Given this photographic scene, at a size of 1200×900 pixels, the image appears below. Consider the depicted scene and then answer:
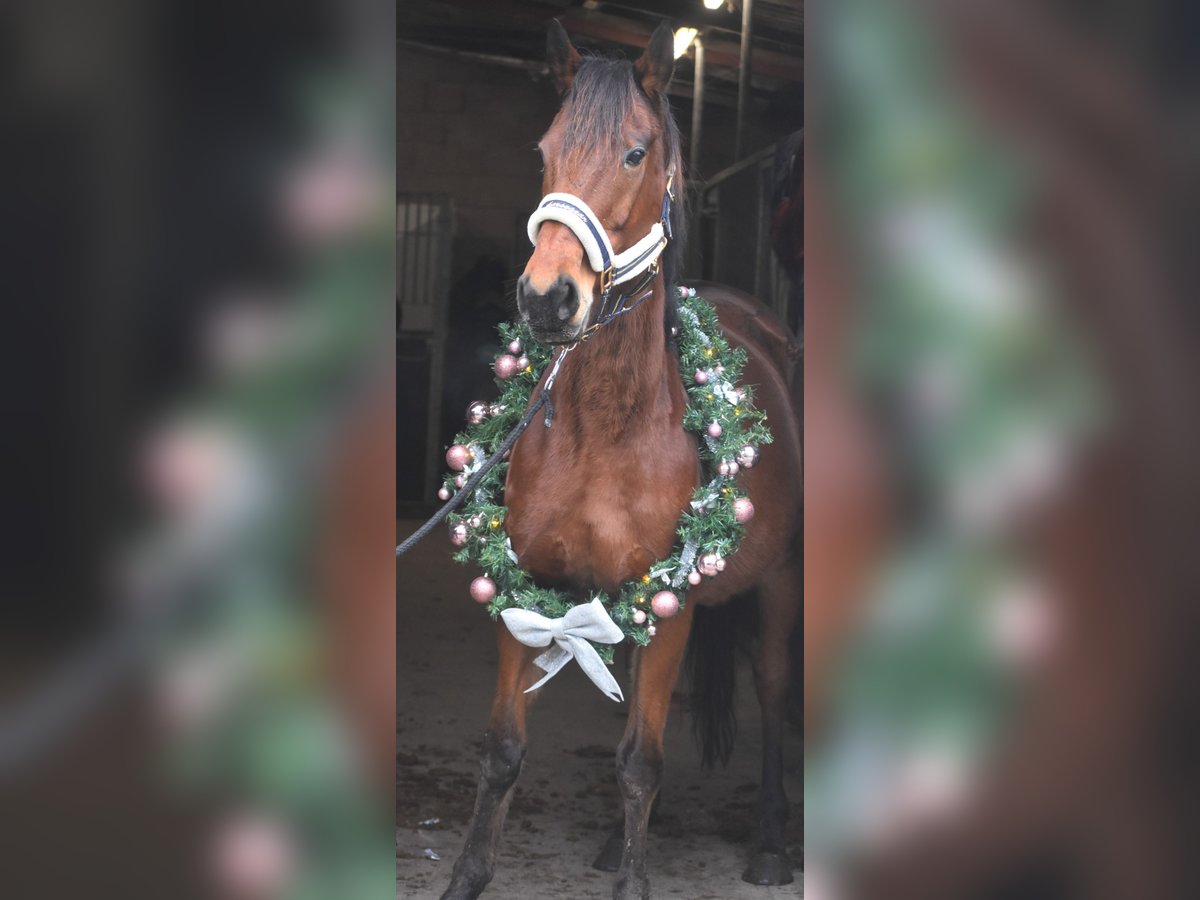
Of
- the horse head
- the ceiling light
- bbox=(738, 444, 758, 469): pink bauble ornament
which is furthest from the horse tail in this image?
the ceiling light

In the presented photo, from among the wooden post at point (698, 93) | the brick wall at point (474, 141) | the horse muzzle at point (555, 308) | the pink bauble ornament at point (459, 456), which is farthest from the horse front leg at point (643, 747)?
the brick wall at point (474, 141)

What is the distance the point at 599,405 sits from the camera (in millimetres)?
2986

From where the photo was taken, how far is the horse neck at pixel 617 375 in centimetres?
296

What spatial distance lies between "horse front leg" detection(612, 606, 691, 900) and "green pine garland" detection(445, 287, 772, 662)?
90 mm

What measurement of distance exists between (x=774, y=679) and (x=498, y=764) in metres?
1.18

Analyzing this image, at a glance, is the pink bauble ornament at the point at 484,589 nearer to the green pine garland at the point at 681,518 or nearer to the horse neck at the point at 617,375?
the green pine garland at the point at 681,518

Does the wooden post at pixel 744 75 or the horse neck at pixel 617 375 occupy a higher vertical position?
the wooden post at pixel 744 75

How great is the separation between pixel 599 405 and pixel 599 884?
1450 mm

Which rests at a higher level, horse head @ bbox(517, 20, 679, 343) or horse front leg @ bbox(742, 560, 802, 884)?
horse head @ bbox(517, 20, 679, 343)

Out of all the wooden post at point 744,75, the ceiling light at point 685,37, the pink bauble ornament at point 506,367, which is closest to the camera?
the pink bauble ornament at point 506,367

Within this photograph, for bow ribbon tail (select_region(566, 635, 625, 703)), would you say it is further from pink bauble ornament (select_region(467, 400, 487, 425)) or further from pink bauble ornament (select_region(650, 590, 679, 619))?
pink bauble ornament (select_region(467, 400, 487, 425))

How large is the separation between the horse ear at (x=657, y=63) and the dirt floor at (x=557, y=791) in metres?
2.15

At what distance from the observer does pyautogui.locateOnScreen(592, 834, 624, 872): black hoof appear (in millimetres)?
3629
